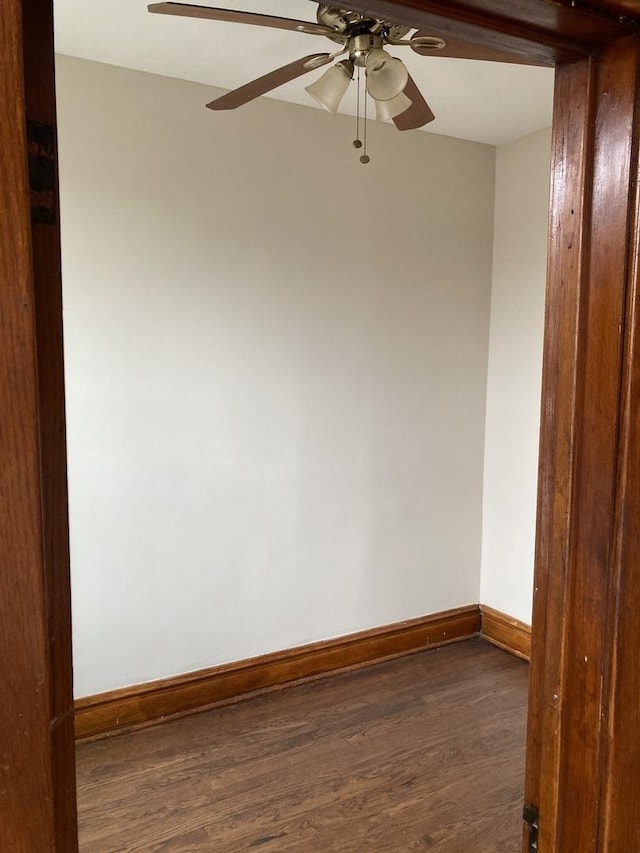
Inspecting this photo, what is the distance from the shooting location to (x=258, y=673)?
9.03 feet

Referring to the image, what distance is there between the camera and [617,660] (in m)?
0.79

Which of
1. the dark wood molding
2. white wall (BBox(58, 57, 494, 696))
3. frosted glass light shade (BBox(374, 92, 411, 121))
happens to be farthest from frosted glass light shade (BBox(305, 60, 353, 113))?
the dark wood molding

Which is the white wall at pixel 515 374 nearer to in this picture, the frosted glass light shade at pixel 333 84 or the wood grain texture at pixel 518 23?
the frosted glass light shade at pixel 333 84

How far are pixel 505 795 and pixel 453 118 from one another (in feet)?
8.73

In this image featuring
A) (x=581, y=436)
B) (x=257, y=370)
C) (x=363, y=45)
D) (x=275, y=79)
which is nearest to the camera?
(x=581, y=436)

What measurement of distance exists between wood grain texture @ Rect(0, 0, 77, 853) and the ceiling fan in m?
1.22

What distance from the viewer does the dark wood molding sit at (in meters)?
3.06

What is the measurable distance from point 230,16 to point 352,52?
337 mm

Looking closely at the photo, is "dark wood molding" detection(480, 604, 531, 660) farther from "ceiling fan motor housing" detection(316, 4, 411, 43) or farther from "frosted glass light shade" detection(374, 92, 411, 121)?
"ceiling fan motor housing" detection(316, 4, 411, 43)

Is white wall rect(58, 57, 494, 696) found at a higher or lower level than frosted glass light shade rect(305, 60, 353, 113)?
lower

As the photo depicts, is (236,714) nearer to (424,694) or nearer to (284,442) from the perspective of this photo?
(424,694)

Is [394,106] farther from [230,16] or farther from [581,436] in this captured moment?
[581,436]

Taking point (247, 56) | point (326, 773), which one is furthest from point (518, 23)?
point (326, 773)

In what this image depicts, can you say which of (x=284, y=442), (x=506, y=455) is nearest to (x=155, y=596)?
(x=284, y=442)
